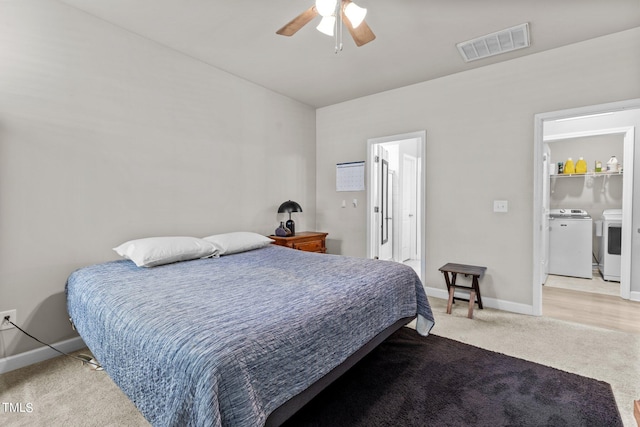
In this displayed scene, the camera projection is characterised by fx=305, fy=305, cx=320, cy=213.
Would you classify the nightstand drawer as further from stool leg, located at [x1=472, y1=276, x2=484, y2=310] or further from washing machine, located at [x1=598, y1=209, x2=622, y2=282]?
washing machine, located at [x1=598, y1=209, x2=622, y2=282]

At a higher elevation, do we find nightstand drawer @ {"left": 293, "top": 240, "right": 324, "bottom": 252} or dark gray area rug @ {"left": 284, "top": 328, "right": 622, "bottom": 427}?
nightstand drawer @ {"left": 293, "top": 240, "right": 324, "bottom": 252}

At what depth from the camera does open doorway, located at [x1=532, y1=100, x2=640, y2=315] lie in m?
2.93

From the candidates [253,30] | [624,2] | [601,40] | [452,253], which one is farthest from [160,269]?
[601,40]

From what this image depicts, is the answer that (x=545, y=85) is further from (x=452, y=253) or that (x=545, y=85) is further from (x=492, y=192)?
(x=452, y=253)

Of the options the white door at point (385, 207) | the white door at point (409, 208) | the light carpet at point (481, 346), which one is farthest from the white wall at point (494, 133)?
the white door at point (409, 208)

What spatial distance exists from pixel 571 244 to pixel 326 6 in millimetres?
4992

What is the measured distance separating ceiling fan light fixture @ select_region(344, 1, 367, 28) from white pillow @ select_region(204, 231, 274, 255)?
6.89 ft

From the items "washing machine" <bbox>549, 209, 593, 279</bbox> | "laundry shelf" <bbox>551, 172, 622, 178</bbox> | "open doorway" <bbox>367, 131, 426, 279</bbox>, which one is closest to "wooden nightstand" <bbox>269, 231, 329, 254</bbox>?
"open doorway" <bbox>367, 131, 426, 279</bbox>

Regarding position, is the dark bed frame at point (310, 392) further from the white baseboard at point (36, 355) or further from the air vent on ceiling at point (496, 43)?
the air vent on ceiling at point (496, 43)

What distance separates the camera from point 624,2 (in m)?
2.28

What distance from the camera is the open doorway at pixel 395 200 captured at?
4219 millimetres

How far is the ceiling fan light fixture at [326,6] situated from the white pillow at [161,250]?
200 centimetres

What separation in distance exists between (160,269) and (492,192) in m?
3.29

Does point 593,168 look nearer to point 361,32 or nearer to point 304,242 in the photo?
point 304,242
